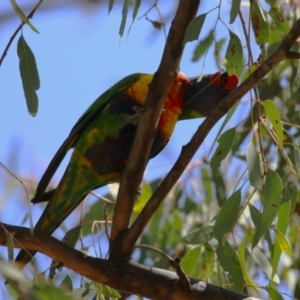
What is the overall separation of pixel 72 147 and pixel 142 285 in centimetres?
66

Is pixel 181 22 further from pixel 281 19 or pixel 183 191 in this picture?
pixel 183 191

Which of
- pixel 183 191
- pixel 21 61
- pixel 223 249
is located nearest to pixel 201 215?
pixel 183 191

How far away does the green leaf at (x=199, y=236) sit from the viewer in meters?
1.55

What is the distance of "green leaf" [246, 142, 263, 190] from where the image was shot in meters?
1.44

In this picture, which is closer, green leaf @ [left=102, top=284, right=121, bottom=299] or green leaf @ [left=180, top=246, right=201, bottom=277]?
green leaf @ [left=102, top=284, right=121, bottom=299]

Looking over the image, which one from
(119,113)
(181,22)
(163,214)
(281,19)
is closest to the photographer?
(181,22)

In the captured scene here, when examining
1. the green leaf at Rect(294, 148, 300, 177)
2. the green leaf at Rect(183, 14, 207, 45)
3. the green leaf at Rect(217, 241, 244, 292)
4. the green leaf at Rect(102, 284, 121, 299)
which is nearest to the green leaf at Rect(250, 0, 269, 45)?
the green leaf at Rect(183, 14, 207, 45)

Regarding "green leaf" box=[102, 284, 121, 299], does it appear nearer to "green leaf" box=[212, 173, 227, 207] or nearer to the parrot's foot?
the parrot's foot

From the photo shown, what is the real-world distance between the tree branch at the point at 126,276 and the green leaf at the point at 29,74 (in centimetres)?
26

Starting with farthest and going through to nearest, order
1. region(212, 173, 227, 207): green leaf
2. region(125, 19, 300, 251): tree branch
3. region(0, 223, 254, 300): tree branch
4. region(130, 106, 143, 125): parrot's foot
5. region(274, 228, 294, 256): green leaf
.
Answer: region(212, 173, 227, 207): green leaf, region(130, 106, 143, 125): parrot's foot, region(274, 228, 294, 256): green leaf, region(0, 223, 254, 300): tree branch, region(125, 19, 300, 251): tree branch

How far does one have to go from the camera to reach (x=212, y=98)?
75.4 inches

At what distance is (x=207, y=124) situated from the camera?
1345 mm

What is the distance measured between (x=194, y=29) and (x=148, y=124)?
0.69 feet

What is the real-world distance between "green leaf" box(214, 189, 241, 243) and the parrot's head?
42 cm
